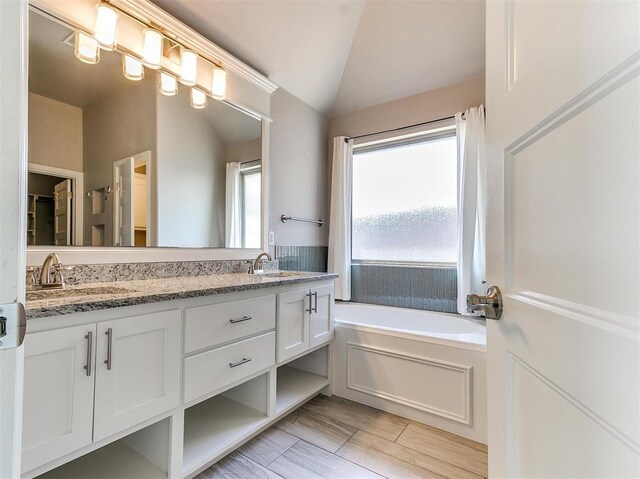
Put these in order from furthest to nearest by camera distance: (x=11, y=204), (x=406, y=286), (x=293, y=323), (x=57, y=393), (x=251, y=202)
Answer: (x=406, y=286), (x=251, y=202), (x=293, y=323), (x=57, y=393), (x=11, y=204)

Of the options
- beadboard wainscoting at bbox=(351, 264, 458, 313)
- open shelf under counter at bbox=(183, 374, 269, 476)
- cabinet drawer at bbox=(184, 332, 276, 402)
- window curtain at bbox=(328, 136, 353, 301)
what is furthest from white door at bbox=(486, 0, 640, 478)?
window curtain at bbox=(328, 136, 353, 301)

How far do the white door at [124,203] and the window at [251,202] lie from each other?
78 cm

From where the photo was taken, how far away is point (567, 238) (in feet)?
1.45

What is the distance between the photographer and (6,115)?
0.40 m

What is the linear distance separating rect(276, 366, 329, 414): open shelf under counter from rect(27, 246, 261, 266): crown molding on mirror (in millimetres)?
951

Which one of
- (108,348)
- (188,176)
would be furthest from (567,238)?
(188,176)

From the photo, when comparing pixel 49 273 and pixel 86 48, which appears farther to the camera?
pixel 86 48

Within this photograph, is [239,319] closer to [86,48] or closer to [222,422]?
[222,422]

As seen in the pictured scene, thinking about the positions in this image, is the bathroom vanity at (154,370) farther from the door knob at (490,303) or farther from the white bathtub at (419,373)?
the door knob at (490,303)

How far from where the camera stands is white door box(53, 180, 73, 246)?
4.52 feet

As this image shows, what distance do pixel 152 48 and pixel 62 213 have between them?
1021mm

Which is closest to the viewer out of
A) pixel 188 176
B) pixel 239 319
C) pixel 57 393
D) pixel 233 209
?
pixel 57 393

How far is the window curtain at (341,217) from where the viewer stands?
120 inches

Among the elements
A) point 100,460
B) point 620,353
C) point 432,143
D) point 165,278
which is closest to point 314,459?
point 100,460
